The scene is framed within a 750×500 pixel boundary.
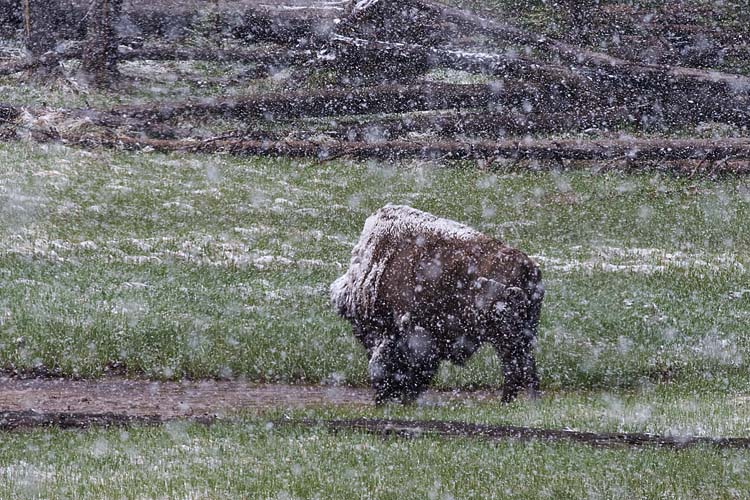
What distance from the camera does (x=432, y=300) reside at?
9.57 metres

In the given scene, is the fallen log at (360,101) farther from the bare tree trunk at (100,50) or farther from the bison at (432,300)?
the bison at (432,300)

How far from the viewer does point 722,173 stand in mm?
23453

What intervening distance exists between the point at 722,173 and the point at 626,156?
2.21 metres

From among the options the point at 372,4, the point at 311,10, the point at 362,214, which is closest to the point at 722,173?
the point at 362,214

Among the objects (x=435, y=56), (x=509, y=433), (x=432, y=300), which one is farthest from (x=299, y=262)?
(x=435, y=56)

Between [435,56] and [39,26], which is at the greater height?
[39,26]

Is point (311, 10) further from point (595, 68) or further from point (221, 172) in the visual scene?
point (221, 172)

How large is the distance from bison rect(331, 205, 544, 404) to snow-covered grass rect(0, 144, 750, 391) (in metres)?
1.72

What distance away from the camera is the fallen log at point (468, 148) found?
24.1 meters

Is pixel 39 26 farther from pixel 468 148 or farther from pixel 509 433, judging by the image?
pixel 509 433

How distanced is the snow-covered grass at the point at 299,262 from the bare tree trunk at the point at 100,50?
6.16 m

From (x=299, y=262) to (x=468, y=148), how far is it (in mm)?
8768

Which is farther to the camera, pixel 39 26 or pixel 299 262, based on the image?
pixel 39 26

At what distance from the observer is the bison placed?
30.5 feet
